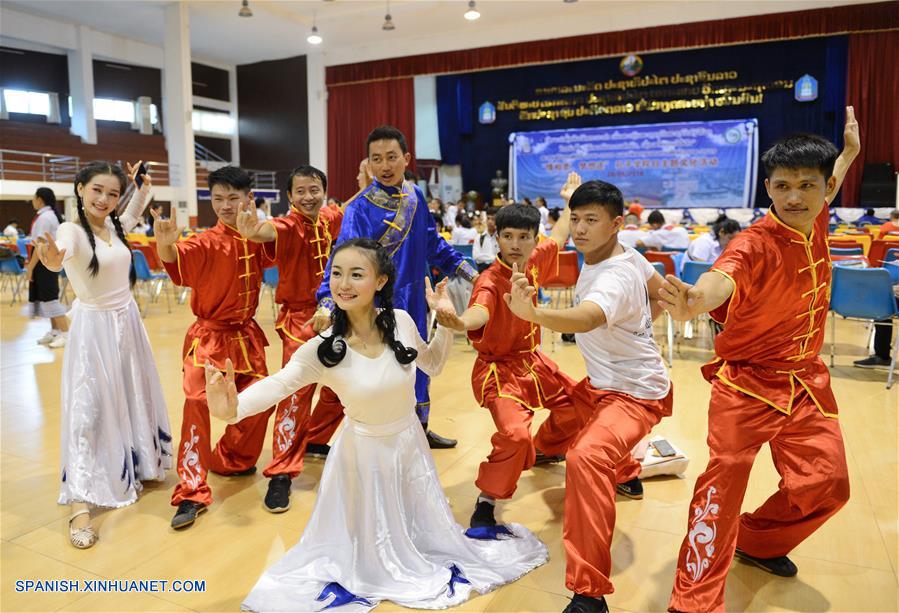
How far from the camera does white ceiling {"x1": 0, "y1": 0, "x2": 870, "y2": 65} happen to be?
1350 centimetres

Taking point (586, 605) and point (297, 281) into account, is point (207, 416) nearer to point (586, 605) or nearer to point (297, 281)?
point (297, 281)

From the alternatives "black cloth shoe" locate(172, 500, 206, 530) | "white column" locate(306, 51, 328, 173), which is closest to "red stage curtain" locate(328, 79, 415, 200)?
"white column" locate(306, 51, 328, 173)

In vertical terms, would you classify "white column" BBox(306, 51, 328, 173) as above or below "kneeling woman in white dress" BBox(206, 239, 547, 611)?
above

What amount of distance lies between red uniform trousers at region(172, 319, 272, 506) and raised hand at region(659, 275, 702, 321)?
1.98 metres

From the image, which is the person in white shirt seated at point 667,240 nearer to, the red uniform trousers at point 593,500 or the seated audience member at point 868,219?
the red uniform trousers at point 593,500

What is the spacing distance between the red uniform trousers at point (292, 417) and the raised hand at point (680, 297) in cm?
186

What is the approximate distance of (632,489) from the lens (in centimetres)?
292

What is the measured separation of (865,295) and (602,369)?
3433 millimetres

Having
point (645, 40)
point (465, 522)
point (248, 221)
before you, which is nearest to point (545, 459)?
point (465, 522)

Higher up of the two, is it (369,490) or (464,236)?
(464,236)

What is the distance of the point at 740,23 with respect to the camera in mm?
13039

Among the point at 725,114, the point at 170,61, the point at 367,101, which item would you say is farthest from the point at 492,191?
the point at 170,61

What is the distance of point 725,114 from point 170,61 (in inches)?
474

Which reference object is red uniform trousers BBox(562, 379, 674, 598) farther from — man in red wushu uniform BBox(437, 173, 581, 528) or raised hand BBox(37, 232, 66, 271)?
raised hand BBox(37, 232, 66, 271)
